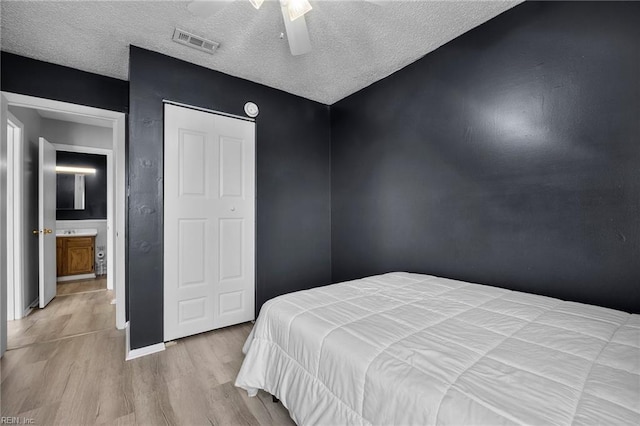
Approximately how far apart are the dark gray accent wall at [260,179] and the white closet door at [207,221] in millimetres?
89

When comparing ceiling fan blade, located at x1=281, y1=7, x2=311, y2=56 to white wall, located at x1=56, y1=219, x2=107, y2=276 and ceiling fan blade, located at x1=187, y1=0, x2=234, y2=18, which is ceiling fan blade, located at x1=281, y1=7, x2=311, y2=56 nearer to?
ceiling fan blade, located at x1=187, y1=0, x2=234, y2=18

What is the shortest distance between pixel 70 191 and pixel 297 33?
5.37m

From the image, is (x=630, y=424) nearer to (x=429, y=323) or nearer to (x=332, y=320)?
(x=429, y=323)

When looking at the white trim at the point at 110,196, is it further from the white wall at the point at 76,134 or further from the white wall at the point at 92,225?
the white wall at the point at 92,225

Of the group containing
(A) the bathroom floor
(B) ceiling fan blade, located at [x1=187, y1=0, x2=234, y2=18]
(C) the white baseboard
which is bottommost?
(A) the bathroom floor

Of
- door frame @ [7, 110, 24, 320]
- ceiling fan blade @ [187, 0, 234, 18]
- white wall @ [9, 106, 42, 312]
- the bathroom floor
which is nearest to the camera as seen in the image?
ceiling fan blade @ [187, 0, 234, 18]

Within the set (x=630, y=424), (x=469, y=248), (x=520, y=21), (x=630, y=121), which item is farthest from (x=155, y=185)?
(x=630, y=121)

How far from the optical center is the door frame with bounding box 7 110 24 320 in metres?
2.90

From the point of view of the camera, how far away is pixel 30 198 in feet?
10.8

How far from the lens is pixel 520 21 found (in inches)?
74.5

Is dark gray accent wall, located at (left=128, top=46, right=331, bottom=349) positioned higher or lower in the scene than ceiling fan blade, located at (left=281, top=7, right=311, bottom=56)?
lower

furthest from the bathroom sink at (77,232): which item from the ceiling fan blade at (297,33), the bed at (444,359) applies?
the ceiling fan blade at (297,33)

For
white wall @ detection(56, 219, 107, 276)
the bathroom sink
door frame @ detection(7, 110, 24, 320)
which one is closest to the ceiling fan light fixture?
door frame @ detection(7, 110, 24, 320)

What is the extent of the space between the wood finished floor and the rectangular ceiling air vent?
256 centimetres
